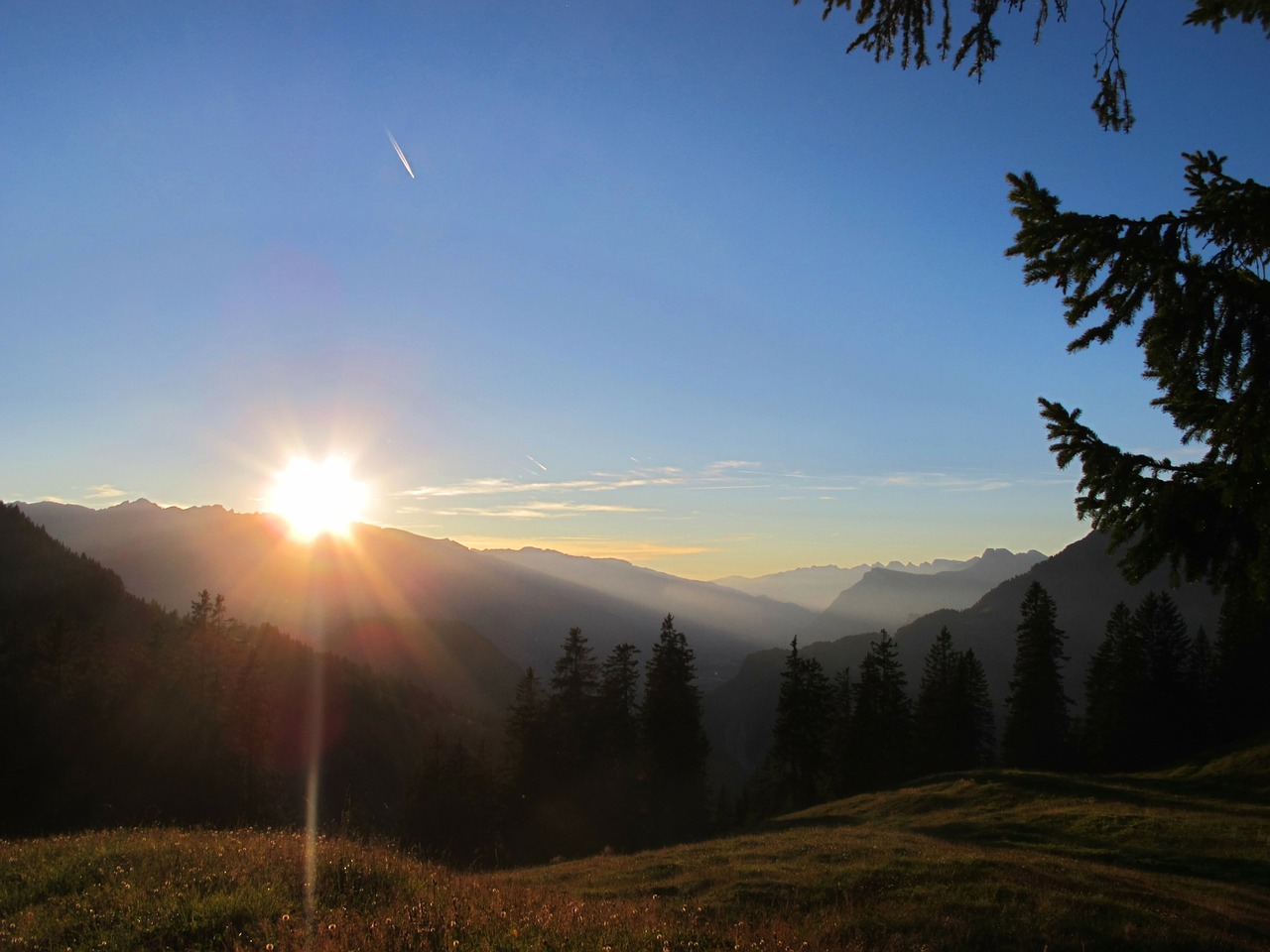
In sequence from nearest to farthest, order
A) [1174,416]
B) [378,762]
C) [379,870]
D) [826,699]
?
[1174,416] → [379,870] → [826,699] → [378,762]

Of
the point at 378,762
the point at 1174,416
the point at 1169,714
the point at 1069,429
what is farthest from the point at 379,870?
the point at 378,762

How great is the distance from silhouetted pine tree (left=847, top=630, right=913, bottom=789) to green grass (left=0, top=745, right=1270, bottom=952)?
28508mm

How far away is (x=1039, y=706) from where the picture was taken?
5069 cm

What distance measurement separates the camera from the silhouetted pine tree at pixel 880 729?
51.2 metres

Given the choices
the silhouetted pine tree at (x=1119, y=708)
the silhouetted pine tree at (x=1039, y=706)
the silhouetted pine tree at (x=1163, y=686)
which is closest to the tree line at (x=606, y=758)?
the silhouetted pine tree at (x=1039, y=706)

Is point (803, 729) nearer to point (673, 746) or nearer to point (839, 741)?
point (839, 741)

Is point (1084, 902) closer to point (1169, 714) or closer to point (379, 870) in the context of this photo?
point (379, 870)

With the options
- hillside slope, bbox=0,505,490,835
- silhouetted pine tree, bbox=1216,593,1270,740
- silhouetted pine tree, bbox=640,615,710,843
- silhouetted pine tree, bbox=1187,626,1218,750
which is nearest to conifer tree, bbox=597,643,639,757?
silhouetted pine tree, bbox=640,615,710,843

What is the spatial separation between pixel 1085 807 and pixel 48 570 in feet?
458

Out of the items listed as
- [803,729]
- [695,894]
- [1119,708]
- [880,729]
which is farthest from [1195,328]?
[1119,708]

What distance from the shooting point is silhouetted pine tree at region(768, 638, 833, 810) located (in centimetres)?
5041

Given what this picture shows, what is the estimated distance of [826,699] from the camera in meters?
50.8

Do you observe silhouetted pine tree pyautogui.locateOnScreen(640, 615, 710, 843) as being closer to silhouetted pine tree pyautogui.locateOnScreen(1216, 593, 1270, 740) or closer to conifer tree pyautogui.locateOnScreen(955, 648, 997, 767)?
conifer tree pyautogui.locateOnScreen(955, 648, 997, 767)

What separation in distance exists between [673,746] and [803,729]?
10.4 meters
